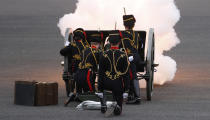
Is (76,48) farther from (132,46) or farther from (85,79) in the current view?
(132,46)

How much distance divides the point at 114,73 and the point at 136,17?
605 cm

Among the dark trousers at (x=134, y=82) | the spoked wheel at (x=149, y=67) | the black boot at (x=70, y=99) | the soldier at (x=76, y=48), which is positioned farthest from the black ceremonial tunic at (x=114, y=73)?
the spoked wheel at (x=149, y=67)

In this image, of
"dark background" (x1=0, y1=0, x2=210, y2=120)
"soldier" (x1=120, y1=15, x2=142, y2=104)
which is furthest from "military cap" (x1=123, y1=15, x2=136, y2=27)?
"dark background" (x1=0, y1=0, x2=210, y2=120)

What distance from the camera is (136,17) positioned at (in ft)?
73.7

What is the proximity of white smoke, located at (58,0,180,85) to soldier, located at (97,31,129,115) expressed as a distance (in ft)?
18.3

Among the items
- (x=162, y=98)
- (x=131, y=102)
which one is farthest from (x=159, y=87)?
(x=131, y=102)

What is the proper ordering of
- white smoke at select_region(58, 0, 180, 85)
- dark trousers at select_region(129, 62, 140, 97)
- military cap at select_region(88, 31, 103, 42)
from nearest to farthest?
dark trousers at select_region(129, 62, 140, 97)
military cap at select_region(88, 31, 103, 42)
white smoke at select_region(58, 0, 180, 85)

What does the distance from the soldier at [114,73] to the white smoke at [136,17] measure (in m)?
5.59

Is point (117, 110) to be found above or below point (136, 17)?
below

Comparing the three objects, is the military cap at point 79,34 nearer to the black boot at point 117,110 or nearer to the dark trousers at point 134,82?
the dark trousers at point 134,82

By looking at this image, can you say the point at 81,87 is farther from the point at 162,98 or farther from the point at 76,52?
the point at 162,98

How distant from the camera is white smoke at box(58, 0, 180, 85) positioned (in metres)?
22.4

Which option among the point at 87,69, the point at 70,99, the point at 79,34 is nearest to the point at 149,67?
the point at 87,69

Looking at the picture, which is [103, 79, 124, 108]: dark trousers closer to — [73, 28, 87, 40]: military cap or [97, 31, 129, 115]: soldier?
[97, 31, 129, 115]: soldier
